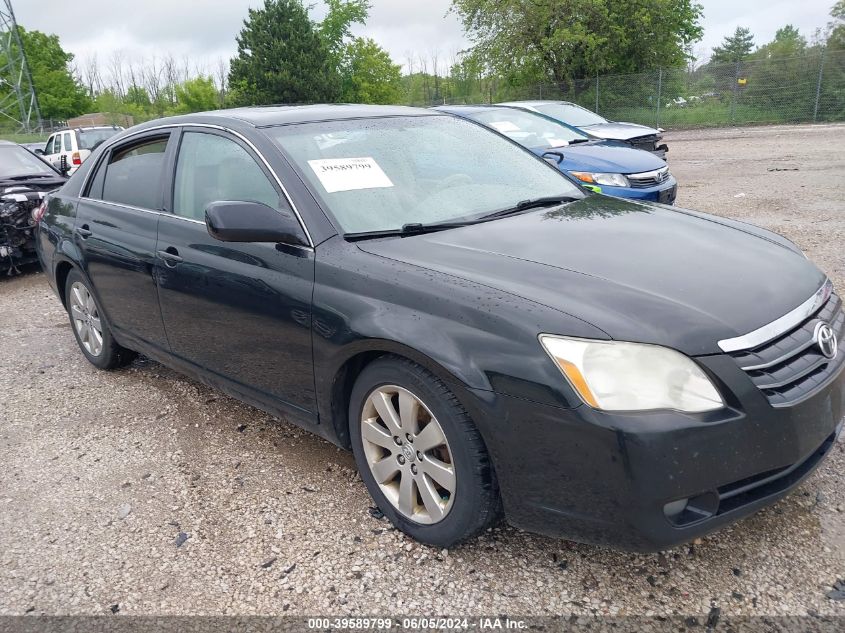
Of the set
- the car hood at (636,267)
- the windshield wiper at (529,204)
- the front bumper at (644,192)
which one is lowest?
the front bumper at (644,192)

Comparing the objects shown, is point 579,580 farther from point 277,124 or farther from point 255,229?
point 277,124

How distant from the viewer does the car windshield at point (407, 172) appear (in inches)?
115

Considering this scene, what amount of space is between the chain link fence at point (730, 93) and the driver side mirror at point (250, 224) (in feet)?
91.1

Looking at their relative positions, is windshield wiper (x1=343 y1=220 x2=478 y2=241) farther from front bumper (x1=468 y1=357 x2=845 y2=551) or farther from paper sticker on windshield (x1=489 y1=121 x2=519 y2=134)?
paper sticker on windshield (x1=489 y1=121 x2=519 y2=134)

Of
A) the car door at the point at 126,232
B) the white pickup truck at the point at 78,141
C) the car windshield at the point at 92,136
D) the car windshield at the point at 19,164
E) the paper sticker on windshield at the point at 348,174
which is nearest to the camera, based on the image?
the paper sticker on windshield at the point at 348,174

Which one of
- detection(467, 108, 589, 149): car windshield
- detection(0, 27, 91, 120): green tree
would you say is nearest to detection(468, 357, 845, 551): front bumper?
detection(467, 108, 589, 149): car windshield


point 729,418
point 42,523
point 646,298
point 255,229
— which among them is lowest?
point 42,523

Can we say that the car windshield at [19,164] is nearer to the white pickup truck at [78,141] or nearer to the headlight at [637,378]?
the white pickup truck at [78,141]

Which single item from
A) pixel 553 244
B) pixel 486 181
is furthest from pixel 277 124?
pixel 553 244

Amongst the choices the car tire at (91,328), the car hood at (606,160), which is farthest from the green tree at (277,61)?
the car tire at (91,328)

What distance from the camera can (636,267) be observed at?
2.46 meters

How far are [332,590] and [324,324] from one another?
37.8 inches

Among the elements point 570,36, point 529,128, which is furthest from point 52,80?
point 529,128

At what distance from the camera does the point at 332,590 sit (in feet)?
8.01
